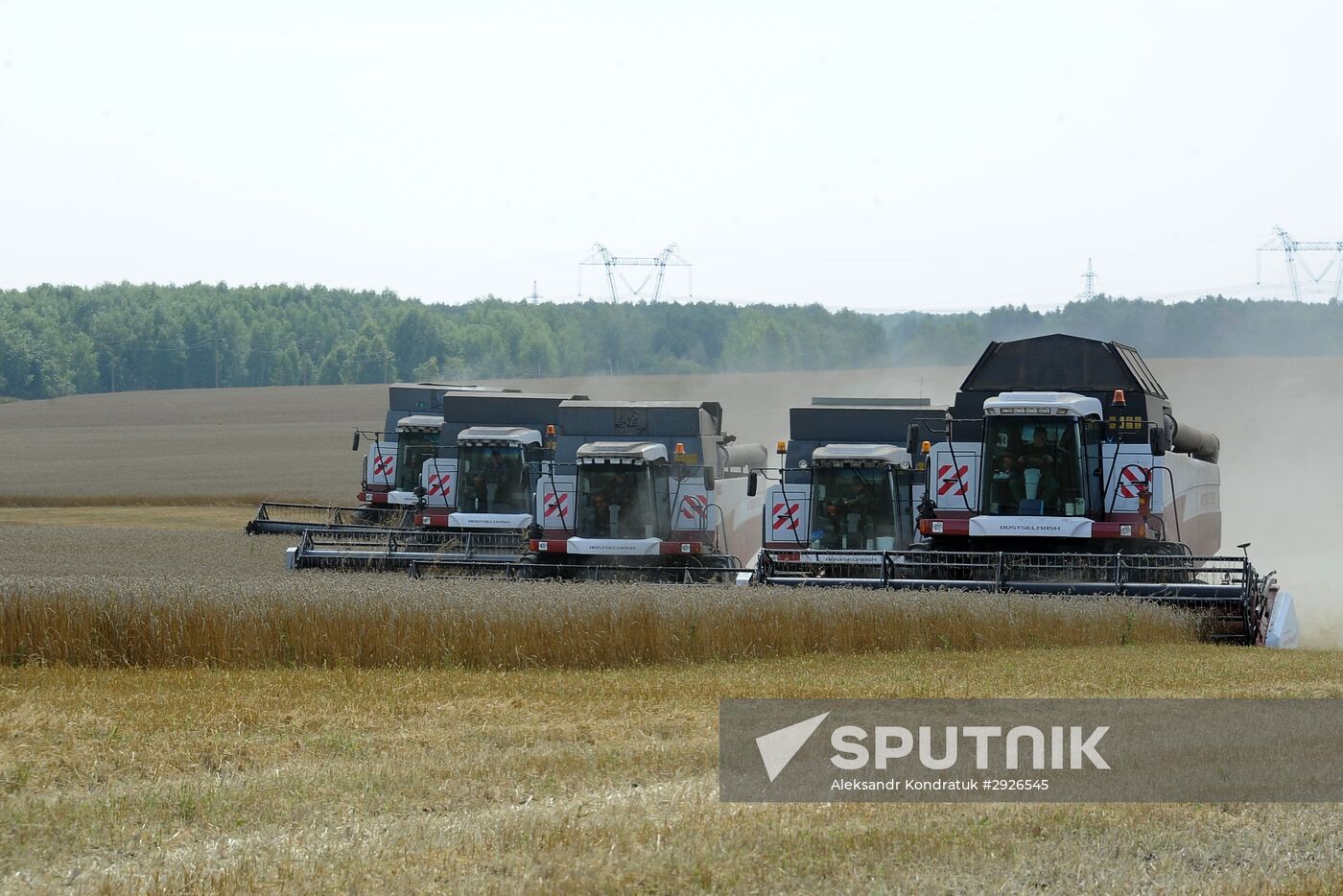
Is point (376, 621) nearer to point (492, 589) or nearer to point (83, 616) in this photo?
point (492, 589)

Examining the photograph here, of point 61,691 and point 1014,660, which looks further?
point 1014,660

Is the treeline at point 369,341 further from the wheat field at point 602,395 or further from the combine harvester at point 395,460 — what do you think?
the combine harvester at point 395,460

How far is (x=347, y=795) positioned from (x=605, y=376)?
285 ft

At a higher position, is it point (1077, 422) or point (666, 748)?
point (1077, 422)

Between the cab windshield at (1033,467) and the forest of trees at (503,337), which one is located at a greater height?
the forest of trees at (503,337)

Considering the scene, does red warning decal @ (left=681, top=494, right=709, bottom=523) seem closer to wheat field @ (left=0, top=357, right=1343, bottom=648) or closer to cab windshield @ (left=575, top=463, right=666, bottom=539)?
cab windshield @ (left=575, top=463, right=666, bottom=539)

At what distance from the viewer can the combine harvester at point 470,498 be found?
20.5m

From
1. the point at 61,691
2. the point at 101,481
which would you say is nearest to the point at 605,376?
the point at 101,481

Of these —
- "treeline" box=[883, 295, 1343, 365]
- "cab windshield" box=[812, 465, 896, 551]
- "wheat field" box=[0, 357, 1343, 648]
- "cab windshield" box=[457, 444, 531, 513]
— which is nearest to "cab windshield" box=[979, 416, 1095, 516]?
"cab windshield" box=[812, 465, 896, 551]

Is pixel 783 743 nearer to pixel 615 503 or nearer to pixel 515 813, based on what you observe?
pixel 515 813

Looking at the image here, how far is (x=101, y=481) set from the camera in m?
51.2

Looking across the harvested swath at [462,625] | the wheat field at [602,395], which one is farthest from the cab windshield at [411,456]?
the harvested swath at [462,625]

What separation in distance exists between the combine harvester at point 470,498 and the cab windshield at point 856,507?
13.2 feet

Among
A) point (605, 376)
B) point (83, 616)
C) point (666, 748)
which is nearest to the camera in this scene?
point (666, 748)
